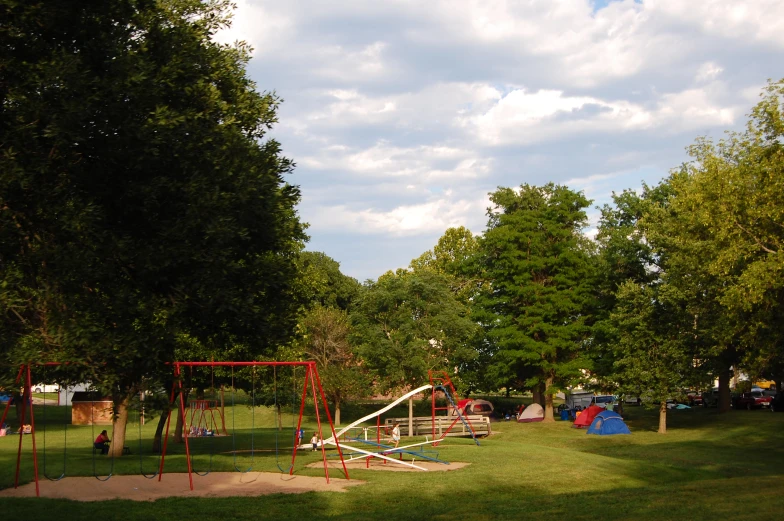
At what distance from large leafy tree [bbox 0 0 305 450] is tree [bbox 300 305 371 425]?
117 ft

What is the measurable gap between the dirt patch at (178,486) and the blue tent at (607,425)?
2741cm

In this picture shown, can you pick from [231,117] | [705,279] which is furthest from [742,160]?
[231,117]

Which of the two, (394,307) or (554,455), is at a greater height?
(394,307)

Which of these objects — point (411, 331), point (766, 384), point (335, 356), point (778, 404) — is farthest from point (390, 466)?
point (766, 384)

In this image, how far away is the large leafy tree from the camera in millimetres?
12539

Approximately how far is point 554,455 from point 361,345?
26.1 m

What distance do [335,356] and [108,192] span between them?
41.0 meters

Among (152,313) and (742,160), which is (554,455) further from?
(152,313)

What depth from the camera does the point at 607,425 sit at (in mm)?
46250

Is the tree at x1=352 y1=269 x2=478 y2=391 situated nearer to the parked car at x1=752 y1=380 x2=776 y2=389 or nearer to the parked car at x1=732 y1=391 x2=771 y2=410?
the parked car at x1=732 y1=391 x2=771 y2=410

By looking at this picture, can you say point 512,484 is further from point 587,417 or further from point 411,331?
point 587,417

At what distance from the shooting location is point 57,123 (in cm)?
1224

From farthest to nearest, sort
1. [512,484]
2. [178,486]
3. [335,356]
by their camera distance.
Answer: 1. [335,356]
2. [512,484]
3. [178,486]

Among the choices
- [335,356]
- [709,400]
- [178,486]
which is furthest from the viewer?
[709,400]
